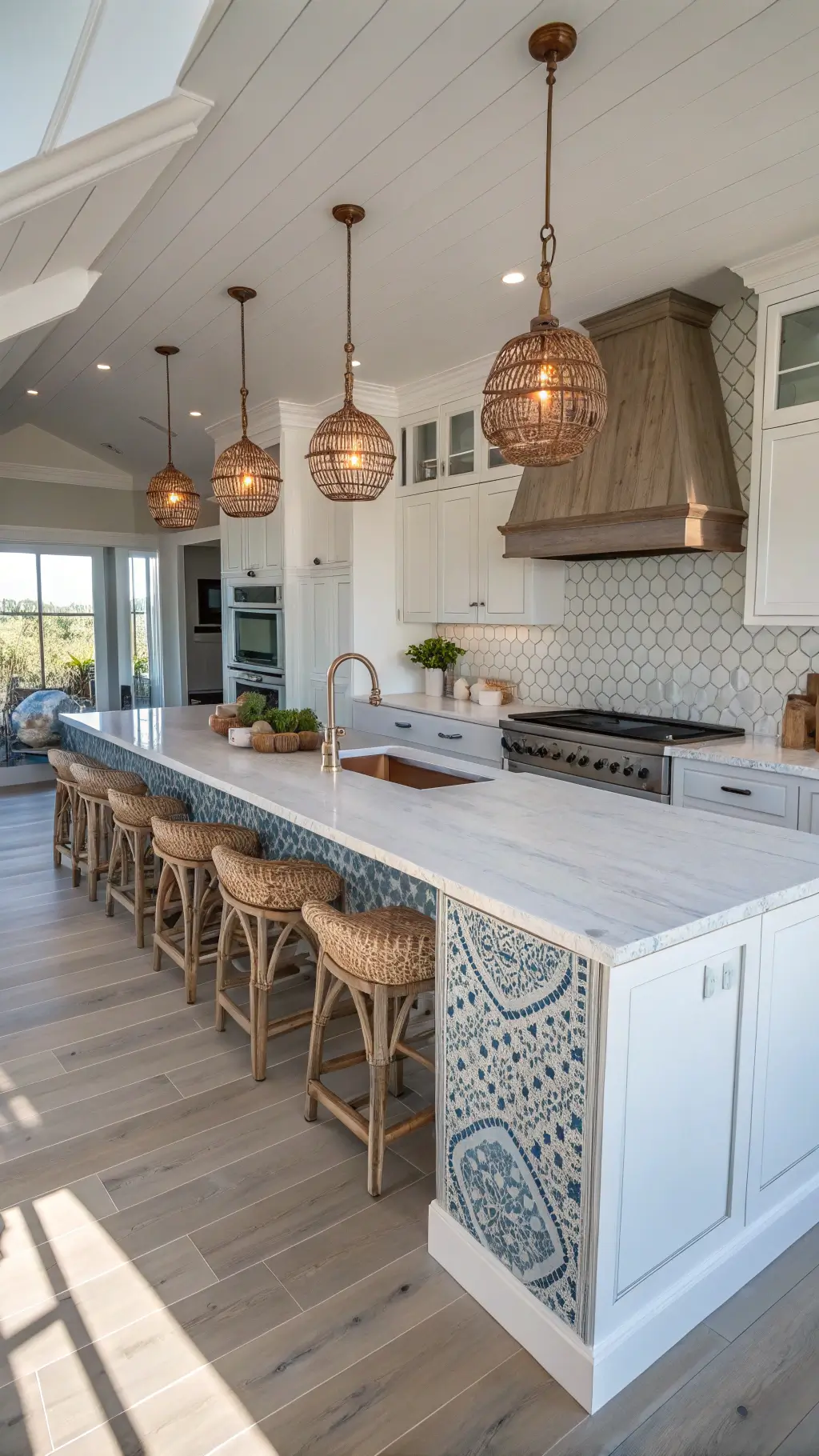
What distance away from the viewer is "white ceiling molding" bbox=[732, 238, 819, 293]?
10.2 feet

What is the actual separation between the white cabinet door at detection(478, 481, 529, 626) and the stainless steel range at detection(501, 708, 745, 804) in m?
0.66

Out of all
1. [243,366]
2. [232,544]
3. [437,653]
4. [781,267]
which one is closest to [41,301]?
[243,366]

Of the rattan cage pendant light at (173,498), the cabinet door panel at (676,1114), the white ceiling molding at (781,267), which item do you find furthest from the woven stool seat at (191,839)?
the white ceiling molding at (781,267)

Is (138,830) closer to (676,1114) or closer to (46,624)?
(676,1114)

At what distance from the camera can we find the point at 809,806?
2.92 metres

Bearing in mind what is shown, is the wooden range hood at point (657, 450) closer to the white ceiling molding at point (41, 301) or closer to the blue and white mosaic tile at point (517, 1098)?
the white ceiling molding at point (41, 301)

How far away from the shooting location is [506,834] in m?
2.09

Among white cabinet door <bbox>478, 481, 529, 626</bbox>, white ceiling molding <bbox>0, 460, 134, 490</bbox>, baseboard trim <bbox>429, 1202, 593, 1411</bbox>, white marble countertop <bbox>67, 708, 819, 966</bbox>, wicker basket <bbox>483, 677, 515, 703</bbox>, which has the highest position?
white ceiling molding <bbox>0, 460, 134, 490</bbox>

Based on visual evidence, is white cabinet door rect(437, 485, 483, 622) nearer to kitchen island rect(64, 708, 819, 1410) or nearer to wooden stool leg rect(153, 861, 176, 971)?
wooden stool leg rect(153, 861, 176, 971)

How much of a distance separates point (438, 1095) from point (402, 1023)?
0.25 m

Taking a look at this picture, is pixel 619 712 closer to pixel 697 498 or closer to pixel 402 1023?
pixel 697 498

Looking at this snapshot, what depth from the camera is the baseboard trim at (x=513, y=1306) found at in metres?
1.55

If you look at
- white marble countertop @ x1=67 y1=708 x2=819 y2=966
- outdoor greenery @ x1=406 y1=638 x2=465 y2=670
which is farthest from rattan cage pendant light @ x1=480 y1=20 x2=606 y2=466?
outdoor greenery @ x1=406 y1=638 x2=465 y2=670

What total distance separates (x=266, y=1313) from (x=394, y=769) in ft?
6.51
